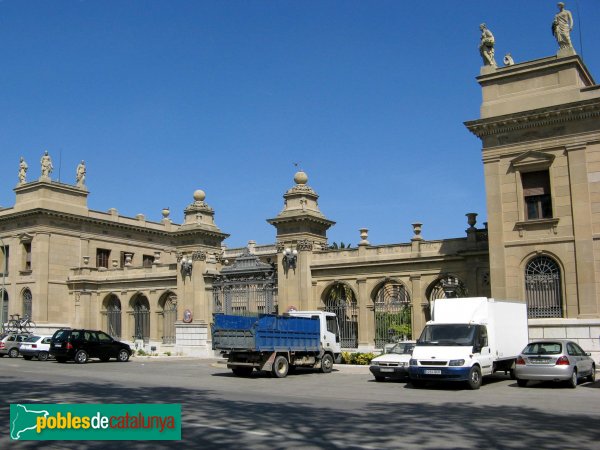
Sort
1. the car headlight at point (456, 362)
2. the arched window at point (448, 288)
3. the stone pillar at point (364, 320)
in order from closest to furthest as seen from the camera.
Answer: the car headlight at point (456, 362)
the arched window at point (448, 288)
the stone pillar at point (364, 320)

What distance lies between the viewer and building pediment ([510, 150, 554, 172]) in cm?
2583

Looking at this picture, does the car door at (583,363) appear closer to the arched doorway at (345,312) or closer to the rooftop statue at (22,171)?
the arched doorway at (345,312)

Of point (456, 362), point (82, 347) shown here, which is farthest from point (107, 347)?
point (456, 362)

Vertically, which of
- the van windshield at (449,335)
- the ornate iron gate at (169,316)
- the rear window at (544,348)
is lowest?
the rear window at (544,348)

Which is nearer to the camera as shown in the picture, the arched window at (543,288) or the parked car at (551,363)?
the parked car at (551,363)

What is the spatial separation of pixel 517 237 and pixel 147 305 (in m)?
24.7

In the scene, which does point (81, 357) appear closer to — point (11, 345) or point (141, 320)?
point (11, 345)

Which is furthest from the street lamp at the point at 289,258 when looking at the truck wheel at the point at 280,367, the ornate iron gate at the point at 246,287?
the truck wheel at the point at 280,367

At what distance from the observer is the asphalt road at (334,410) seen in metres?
10.2

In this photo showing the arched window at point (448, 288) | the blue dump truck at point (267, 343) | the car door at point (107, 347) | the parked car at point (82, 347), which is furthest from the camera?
the car door at point (107, 347)

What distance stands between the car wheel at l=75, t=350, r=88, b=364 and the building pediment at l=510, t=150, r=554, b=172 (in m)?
20.5

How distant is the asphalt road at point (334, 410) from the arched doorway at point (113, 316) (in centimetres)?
2002

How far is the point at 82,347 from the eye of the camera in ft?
104
